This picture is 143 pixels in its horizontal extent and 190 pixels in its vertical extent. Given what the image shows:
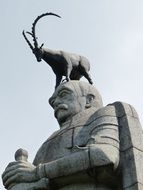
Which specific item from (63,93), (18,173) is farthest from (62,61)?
(18,173)

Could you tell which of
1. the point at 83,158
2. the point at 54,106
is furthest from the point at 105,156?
the point at 54,106

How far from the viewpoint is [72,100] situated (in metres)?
10.6

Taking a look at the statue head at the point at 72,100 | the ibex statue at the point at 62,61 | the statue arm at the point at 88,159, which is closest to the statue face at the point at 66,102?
the statue head at the point at 72,100

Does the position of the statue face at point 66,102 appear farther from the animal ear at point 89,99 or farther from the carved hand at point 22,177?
the carved hand at point 22,177

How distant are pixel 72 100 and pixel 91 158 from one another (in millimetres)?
2057

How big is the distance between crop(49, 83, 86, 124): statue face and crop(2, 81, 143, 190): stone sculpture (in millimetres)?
361

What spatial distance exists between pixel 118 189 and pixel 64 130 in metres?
1.59

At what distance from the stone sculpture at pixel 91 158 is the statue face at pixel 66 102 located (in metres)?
0.36

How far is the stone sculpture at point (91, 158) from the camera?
344 inches

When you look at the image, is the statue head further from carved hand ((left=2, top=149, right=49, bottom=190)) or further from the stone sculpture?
carved hand ((left=2, top=149, right=49, bottom=190))

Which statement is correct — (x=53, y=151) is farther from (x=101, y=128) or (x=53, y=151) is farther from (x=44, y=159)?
(x=101, y=128)

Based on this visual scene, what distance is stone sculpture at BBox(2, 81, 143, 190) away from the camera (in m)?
8.74

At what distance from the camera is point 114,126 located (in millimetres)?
9414

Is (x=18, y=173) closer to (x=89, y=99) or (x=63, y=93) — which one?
(x=63, y=93)
